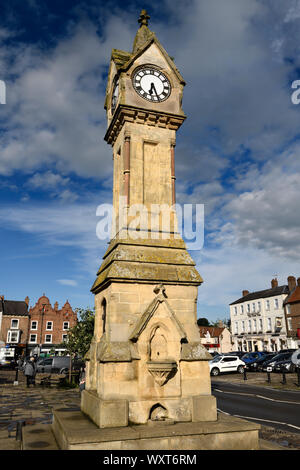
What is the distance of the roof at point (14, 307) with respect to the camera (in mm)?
56656

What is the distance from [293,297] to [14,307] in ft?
144

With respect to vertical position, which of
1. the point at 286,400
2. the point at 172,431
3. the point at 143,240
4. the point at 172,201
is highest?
the point at 172,201

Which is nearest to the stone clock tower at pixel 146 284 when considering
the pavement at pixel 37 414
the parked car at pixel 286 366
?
the pavement at pixel 37 414

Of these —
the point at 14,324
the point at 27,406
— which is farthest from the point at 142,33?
the point at 14,324

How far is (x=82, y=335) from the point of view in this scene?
2455 centimetres

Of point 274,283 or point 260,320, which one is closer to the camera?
point 260,320

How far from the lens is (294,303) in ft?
173

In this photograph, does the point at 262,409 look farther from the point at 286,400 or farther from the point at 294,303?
the point at 294,303

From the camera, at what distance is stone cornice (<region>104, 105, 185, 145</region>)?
1040cm

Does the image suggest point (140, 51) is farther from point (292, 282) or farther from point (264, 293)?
point (264, 293)

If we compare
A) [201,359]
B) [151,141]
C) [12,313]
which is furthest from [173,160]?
[12,313]

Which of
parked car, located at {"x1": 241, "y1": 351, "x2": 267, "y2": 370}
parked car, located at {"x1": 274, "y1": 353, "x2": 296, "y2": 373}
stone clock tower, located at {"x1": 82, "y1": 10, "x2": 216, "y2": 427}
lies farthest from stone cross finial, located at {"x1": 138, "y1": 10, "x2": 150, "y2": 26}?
parked car, located at {"x1": 241, "y1": 351, "x2": 267, "y2": 370}
